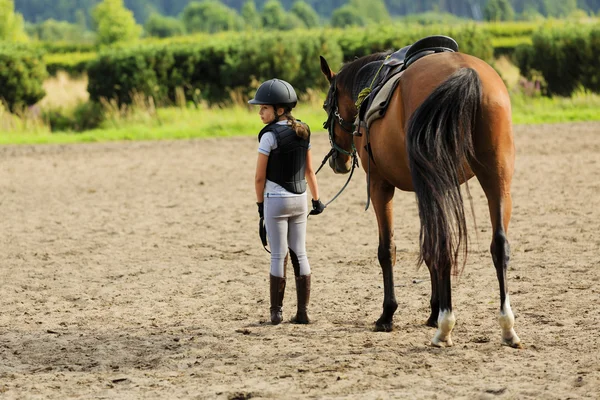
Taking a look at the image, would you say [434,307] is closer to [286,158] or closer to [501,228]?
[501,228]

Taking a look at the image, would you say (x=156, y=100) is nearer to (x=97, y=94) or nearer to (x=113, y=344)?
(x=97, y=94)

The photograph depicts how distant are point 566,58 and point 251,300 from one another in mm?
16596

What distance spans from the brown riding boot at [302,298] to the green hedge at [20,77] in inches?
641

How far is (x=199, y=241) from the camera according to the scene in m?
9.05

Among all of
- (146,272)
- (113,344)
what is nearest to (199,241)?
(146,272)

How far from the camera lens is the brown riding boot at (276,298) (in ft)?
19.9

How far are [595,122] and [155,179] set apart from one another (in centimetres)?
915

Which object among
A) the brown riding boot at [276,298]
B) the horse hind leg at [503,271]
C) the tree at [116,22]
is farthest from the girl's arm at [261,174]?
the tree at [116,22]

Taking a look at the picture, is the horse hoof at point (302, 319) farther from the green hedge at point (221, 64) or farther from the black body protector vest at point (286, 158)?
the green hedge at point (221, 64)

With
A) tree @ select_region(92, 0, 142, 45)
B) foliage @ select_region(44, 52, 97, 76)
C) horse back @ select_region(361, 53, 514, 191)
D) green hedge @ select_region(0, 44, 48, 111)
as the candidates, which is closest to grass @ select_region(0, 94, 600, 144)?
green hedge @ select_region(0, 44, 48, 111)

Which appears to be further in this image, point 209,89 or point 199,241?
point 209,89

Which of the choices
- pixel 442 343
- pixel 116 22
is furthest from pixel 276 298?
pixel 116 22

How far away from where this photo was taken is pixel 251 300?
6777 mm

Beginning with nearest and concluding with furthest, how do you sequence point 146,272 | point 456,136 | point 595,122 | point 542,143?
point 456,136 → point 146,272 → point 542,143 → point 595,122
